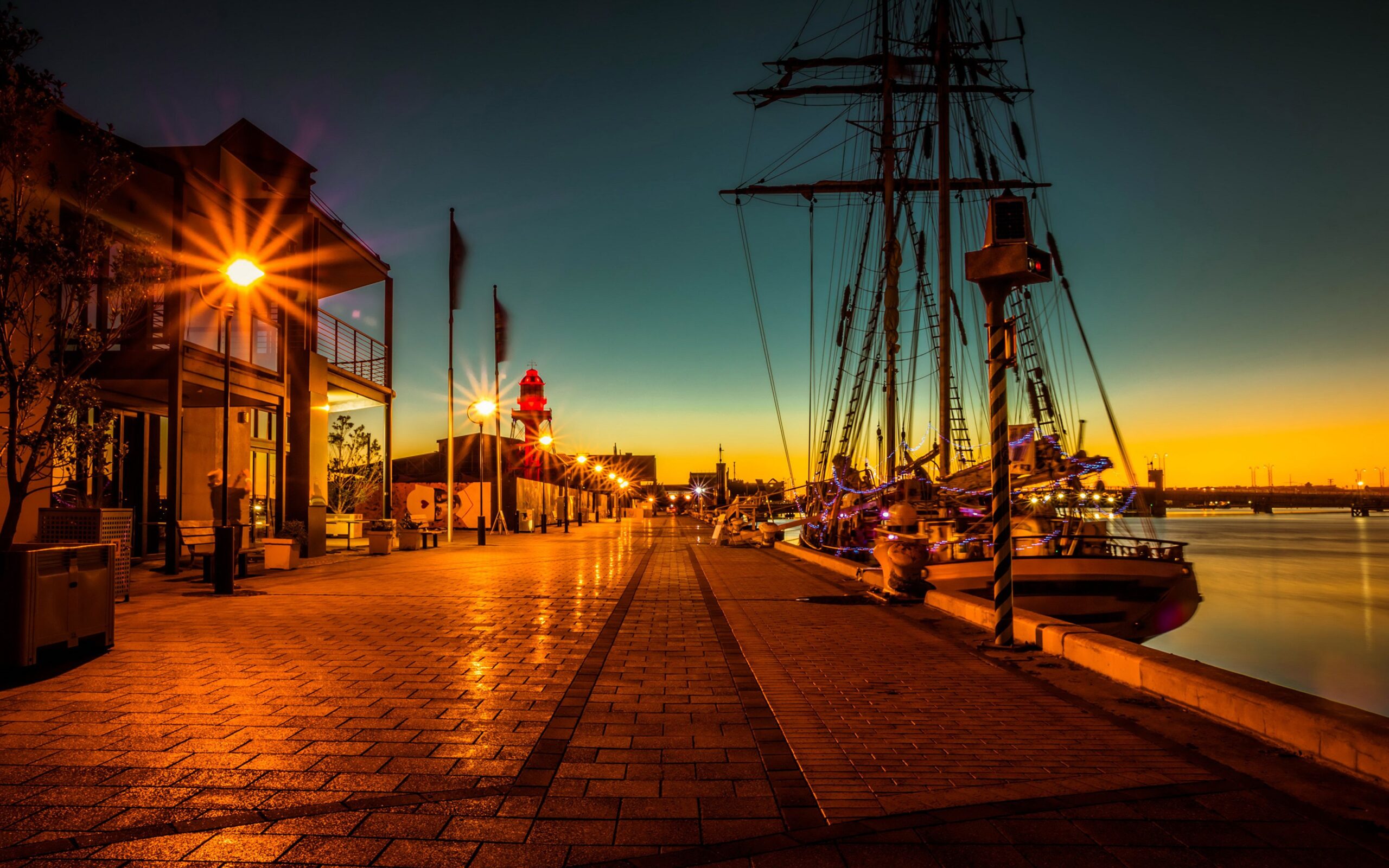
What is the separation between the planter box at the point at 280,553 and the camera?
1509cm

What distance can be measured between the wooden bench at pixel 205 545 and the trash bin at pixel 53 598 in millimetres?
6754

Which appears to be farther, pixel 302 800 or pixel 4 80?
pixel 4 80

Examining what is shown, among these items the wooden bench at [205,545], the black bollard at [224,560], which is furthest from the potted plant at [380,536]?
the black bollard at [224,560]

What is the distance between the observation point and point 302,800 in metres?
3.54

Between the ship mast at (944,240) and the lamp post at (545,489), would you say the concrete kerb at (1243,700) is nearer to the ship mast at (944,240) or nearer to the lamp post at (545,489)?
the ship mast at (944,240)

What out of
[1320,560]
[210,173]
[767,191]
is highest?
[767,191]

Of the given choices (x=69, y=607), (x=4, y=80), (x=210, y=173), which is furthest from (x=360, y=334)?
→ (x=69, y=607)

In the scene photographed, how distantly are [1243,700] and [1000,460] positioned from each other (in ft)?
10.1

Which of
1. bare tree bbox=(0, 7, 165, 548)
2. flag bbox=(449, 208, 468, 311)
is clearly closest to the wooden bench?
bare tree bbox=(0, 7, 165, 548)

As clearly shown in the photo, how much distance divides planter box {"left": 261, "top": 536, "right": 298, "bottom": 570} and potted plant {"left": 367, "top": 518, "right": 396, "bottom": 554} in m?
4.54

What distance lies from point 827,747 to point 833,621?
15.8 ft

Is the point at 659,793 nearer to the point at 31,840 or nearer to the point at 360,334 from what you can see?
the point at 31,840

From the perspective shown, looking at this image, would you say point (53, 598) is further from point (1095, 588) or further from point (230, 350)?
point (1095, 588)

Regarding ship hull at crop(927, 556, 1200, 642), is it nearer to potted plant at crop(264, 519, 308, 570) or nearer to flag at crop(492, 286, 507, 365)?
potted plant at crop(264, 519, 308, 570)
